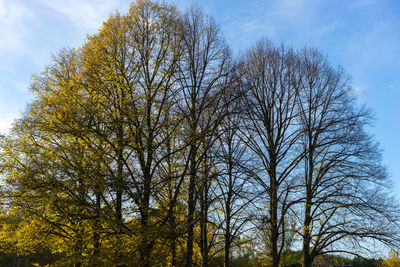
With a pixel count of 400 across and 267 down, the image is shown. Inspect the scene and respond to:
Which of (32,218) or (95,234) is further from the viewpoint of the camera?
(32,218)

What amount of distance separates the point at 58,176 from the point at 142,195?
3510 mm

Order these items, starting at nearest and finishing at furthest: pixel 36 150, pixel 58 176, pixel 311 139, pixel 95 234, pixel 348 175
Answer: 1. pixel 95 234
2. pixel 58 176
3. pixel 36 150
4. pixel 348 175
5. pixel 311 139

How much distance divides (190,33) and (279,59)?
5.75m

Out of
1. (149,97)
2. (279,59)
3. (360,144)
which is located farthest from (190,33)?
(360,144)

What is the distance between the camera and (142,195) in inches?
412

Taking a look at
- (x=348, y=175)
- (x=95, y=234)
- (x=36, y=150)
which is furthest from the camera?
(x=348, y=175)

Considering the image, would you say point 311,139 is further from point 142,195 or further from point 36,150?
point 36,150

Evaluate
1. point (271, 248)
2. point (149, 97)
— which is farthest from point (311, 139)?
point (149, 97)

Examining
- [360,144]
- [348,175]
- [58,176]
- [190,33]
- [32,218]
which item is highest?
[190,33]

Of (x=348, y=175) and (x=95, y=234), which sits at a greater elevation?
(x=348, y=175)

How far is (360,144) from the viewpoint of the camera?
1609 cm

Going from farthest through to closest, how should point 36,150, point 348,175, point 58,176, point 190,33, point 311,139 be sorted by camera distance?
point 311,139 < point 348,175 < point 190,33 < point 36,150 < point 58,176

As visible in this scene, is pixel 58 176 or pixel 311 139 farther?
pixel 311 139

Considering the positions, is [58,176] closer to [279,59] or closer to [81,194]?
[81,194]
